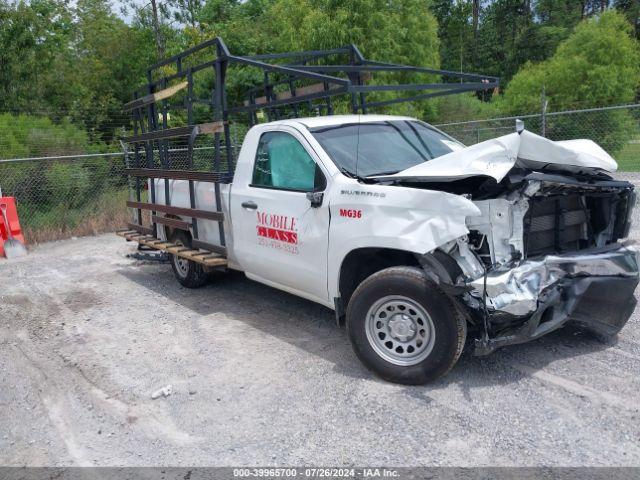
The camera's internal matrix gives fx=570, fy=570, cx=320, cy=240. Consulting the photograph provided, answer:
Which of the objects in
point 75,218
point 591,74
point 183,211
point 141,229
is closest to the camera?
point 183,211

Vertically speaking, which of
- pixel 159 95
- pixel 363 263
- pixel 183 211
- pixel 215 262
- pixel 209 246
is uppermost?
pixel 159 95

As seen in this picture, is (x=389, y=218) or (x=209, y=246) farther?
A: (x=209, y=246)

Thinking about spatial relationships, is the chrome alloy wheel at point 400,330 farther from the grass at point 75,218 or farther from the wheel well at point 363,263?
the grass at point 75,218

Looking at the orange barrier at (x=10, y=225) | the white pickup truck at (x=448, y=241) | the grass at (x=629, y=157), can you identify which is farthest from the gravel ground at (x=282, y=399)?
the grass at (x=629, y=157)

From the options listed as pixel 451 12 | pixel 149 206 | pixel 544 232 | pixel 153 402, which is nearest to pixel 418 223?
pixel 544 232

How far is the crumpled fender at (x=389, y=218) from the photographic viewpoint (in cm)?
373

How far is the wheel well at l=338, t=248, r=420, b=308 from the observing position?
4383mm

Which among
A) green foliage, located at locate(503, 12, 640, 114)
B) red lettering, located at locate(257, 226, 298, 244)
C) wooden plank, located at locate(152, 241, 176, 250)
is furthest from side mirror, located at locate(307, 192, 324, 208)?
green foliage, located at locate(503, 12, 640, 114)

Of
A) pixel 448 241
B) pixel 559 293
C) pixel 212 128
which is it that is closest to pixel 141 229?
pixel 212 128

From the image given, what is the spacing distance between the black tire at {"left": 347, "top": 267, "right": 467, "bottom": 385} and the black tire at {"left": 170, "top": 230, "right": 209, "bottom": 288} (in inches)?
124

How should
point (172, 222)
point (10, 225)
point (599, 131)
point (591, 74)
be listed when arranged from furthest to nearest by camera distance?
point (591, 74) < point (599, 131) < point (10, 225) < point (172, 222)

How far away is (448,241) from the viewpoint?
3736mm

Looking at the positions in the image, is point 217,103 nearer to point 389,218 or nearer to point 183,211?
point 183,211

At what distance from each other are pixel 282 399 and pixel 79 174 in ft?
31.6
